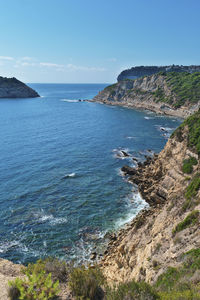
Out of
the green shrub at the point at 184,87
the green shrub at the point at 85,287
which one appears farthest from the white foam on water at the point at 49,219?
the green shrub at the point at 184,87

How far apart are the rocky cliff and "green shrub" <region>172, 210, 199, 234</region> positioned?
9686cm

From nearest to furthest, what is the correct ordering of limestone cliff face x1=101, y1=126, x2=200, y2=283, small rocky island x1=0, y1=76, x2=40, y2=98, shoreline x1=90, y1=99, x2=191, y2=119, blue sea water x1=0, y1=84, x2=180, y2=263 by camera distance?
limestone cliff face x1=101, y1=126, x2=200, y2=283 < blue sea water x1=0, y1=84, x2=180, y2=263 < shoreline x1=90, y1=99, x2=191, y2=119 < small rocky island x1=0, y1=76, x2=40, y2=98

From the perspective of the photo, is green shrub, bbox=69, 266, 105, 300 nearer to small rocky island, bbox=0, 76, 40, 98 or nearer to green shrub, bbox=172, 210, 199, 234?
green shrub, bbox=172, 210, 199, 234

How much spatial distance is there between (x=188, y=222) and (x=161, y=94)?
430 ft

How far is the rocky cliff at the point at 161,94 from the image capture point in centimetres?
11681

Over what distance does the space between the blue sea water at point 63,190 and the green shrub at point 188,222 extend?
40.1ft

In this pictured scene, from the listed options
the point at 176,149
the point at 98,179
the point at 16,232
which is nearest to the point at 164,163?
the point at 176,149

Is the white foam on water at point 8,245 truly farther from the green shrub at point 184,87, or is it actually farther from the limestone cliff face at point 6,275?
the green shrub at point 184,87

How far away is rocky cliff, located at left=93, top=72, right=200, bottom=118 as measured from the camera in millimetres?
116812

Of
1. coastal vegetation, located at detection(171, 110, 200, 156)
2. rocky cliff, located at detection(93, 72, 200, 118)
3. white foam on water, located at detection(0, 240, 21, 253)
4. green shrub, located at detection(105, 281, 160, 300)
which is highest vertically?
rocky cliff, located at detection(93, 72, 200, 118)

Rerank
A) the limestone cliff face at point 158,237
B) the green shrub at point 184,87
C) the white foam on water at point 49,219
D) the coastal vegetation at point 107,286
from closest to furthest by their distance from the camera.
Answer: the coastal vegetation at point 107,286 → the limestone cliff face at point 158,237 → the white foam on water at point 49,219 → the green shrub at point 184,87

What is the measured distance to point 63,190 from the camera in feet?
132

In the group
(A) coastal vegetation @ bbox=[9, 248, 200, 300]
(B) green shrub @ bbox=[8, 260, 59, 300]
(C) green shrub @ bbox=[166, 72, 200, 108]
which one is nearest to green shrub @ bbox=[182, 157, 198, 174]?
(A) coastal vegetation @ bbox=[9, 248, 200, 300]

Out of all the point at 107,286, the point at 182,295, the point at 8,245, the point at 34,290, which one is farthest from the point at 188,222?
the point at 8,245
